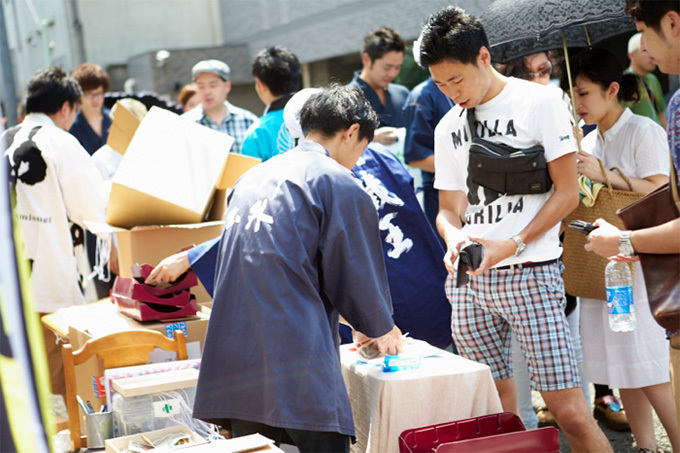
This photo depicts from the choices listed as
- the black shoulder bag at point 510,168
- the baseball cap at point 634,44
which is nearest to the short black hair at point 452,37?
the black shoulder bag at point 510,168

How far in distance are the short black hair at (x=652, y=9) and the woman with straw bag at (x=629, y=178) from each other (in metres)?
1.20

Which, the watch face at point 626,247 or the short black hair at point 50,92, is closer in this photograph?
the watch face at point 626,247

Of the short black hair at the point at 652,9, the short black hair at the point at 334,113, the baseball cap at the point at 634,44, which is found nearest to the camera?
the short black hair at the point at 652,9

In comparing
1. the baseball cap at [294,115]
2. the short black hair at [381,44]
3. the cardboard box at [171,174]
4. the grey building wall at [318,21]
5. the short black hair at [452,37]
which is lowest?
the cardboard box at [171,174]

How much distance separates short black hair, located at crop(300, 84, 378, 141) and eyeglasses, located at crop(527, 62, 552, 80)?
1562mm

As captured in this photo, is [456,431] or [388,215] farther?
[388,215]

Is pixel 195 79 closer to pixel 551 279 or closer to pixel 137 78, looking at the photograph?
pixel 551 279

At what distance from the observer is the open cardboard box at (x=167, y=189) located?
12.4 feet

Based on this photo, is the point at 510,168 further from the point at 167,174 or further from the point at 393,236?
the point at 167,174

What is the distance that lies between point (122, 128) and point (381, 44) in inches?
73.6

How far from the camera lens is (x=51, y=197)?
177 inches

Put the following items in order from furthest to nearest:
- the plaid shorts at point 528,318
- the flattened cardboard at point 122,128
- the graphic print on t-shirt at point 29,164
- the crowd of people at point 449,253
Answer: the flattened cardboard at point 122,128 < the graphic print on t-shirt at point 29,164 < the plaid shorts at point 528,318 < the crowd of people at point 449,253

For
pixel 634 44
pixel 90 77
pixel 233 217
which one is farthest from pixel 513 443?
pixel 90 77

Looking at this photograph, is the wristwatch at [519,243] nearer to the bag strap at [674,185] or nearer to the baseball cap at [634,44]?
the bag strap at [674,185]
